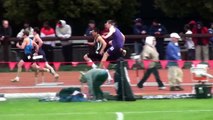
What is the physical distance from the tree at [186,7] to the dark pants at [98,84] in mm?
10777

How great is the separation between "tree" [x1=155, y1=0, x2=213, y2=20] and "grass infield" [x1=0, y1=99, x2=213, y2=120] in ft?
34.7

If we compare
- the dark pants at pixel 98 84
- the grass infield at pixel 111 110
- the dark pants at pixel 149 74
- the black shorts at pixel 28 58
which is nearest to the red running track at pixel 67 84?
the dark pants at pixel 149 74

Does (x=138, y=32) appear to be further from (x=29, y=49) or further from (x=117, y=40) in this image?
(x=117, y=40)

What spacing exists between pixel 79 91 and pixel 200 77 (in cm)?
362

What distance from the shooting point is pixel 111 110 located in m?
17.2

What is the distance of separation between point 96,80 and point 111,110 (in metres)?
2.54

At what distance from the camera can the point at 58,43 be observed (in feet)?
93.4

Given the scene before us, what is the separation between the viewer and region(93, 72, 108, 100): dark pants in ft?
64.4

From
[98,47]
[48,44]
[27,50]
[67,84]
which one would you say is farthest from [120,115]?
[48,44]

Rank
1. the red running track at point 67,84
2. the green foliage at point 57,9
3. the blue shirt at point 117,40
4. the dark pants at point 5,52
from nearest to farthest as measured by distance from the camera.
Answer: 1. the red running track at point 67,84
2. the blue shirt at point 117,40
3. the dark pants at point 5,52
4. the green foliage at point 57,9

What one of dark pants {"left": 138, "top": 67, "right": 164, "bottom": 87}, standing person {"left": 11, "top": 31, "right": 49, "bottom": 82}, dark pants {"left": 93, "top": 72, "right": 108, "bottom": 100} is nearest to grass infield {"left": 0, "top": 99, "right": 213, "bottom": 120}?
dark pants {"left": 93, "top": 72, "right": 108, "bottom": 100}

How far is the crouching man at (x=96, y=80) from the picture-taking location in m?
19.6

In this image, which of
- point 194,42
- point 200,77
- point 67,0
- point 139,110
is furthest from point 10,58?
point 139,110

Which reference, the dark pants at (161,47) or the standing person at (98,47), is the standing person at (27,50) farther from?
the dark pants at (161,47)
